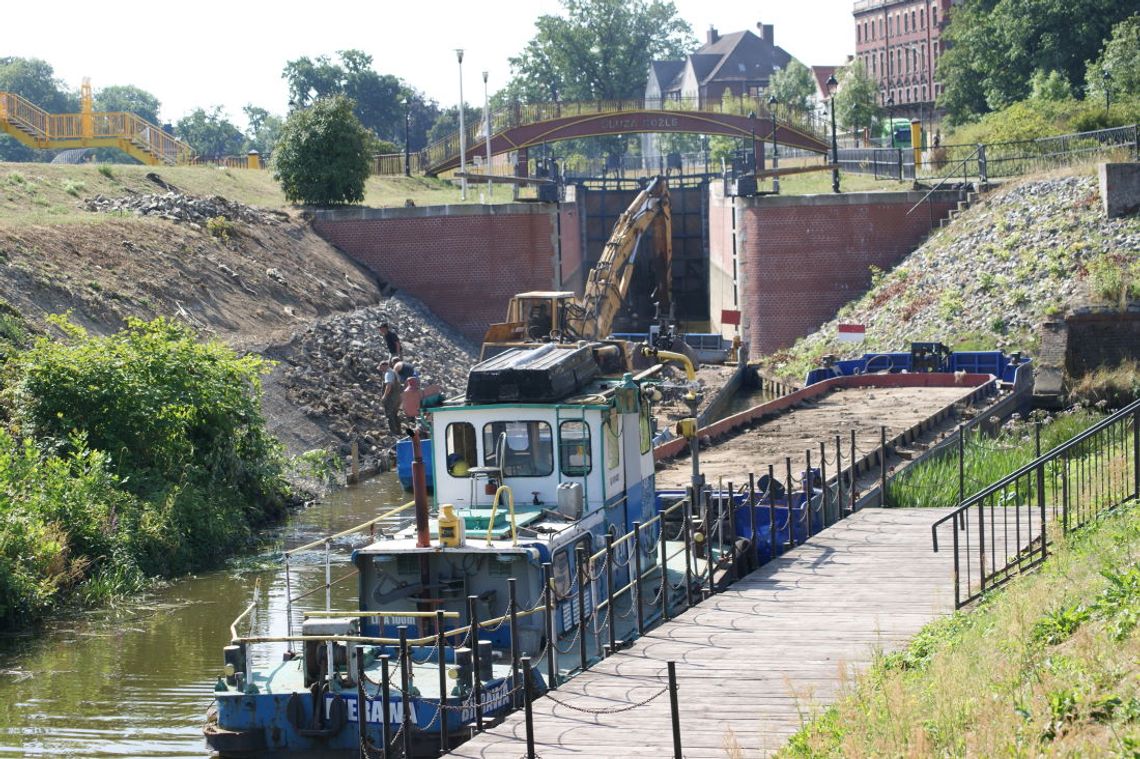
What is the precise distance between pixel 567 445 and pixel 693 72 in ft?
404

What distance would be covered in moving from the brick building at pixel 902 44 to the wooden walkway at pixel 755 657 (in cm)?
9448

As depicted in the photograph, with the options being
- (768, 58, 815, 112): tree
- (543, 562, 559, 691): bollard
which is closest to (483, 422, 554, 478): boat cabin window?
(543, 562, 559, 691): bollard

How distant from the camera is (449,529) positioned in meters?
15.0

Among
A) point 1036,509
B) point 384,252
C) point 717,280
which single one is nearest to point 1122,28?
point 717,280

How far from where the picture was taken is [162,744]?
15984 millimetres

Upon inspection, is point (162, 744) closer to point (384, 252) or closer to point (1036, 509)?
point (1036, 509)

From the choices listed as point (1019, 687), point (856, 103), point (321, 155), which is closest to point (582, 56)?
point (856, 103)

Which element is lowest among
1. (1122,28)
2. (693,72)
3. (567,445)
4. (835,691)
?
(835,691)

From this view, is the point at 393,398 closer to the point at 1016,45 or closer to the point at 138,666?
the point at 138,666

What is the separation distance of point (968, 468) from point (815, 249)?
27.6 m

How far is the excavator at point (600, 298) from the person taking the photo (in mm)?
39438

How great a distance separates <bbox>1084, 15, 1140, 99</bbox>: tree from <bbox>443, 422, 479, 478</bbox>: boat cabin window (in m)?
52.3

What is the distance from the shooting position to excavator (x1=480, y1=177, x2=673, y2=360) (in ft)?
129

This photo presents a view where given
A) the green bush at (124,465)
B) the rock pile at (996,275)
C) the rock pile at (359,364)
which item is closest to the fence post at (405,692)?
the green bush at (124,465)
